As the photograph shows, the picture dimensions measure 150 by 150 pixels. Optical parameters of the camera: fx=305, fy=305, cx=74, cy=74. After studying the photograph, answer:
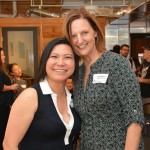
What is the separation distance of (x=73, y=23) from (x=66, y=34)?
0.23ft

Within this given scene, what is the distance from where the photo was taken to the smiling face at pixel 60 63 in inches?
61.8

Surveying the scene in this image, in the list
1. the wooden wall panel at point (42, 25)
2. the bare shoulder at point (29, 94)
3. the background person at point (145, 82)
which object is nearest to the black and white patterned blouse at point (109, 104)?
the bare shoulder at point (29, 94)

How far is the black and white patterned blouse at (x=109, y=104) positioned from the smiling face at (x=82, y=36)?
0.09 metres

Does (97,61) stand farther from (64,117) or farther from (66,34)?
(64,117)

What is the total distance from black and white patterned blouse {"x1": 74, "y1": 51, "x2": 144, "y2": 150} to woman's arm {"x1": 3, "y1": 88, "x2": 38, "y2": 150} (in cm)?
30

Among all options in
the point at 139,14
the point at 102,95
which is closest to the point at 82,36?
the point at 102,95

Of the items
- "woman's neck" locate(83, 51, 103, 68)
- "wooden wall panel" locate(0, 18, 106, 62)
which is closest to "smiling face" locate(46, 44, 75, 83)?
"woman's neck" locate(83, 51, 103, 68)

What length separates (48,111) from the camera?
153cm

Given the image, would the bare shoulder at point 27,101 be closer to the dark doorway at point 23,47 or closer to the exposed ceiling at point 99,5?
the dark doorway at point 23,47

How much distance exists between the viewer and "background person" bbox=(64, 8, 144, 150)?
1.51 m

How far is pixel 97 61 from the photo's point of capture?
5.44 feet

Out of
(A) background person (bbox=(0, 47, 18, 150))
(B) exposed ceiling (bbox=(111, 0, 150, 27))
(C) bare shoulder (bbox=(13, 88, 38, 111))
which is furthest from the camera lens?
(B) exposed ceiling (bbox=(111, 0, 150, 27))

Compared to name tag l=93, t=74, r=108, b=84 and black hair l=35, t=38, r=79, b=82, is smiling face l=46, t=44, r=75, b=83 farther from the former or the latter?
name tag l=93, t=74, r=108, b=84

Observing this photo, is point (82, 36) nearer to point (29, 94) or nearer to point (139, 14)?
point (29, 94)
